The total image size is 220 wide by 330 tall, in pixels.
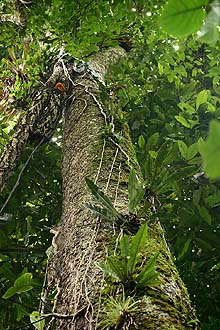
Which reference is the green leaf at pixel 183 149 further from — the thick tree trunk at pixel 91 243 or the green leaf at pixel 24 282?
the green leaf at pixel 24 282

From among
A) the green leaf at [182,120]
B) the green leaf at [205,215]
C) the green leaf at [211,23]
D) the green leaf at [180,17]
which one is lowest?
the green leaf at [211,23]

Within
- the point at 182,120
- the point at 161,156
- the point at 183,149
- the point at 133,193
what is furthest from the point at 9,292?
the point at 182,120

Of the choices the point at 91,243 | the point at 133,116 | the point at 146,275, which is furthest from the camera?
the point at 133,116

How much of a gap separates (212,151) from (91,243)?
1.04m

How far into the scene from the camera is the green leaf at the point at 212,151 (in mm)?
309

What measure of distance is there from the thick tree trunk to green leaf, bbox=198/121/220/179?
70cm

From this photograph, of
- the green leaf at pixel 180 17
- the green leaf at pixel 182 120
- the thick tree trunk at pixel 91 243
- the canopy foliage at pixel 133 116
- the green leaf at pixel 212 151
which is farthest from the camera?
the green leaf at pixel 182 120

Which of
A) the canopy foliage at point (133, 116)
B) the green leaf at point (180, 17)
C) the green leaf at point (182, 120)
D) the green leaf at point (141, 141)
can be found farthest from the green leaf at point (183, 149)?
the green leaf at point (180, 17)

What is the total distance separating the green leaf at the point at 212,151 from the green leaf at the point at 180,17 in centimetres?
15

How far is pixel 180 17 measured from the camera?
425 mm

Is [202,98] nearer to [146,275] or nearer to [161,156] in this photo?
[161,156]

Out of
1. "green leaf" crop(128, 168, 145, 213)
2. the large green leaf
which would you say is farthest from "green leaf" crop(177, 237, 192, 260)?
"green leaf" crop(128, 168, 145, 213)

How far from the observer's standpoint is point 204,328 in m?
1.93

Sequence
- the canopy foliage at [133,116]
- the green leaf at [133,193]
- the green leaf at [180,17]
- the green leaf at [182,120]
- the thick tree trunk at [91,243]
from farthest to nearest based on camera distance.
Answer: the green leaf at [182,120]
the canopy foliage at [133,116]
the green leaf at [133,193]
the thick tree trunk at [91,243]
the green leaf at [180,17]
